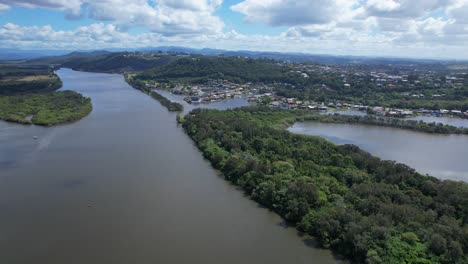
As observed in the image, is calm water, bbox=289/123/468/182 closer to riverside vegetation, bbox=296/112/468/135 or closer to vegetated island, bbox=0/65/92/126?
riverside vegetation, bbox=296/112/468/135

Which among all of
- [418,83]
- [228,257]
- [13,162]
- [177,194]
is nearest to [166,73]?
[418,83]

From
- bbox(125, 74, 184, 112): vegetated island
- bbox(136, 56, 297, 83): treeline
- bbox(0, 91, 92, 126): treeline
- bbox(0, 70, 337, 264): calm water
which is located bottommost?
bbox(0, 70, 337, 264): calm water

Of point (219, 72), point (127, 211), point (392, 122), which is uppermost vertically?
point (219, 72)

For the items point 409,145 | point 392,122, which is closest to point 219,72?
point 392,122

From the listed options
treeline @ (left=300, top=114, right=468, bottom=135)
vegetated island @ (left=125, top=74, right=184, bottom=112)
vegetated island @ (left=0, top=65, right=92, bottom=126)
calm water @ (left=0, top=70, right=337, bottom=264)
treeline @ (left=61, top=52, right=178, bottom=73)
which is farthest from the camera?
treeline @ (left=61, top=52, right=178, bottom=73)

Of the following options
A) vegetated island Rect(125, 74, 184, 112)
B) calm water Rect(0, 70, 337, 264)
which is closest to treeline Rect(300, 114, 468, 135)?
vegetated island Rect(125, 74, 184, 112)

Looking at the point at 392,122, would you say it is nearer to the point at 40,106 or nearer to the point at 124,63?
the point at 40,106

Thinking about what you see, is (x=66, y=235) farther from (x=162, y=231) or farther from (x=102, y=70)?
(x=102, y=70)
